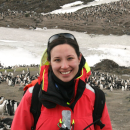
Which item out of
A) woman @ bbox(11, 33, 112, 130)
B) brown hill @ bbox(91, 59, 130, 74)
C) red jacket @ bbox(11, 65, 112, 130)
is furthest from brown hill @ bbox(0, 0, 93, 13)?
red jacket @ bbox(11, 65, 112, 130)

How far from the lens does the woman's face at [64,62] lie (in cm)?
205

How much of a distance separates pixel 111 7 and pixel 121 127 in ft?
138

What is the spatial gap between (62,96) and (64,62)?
359 millimetres

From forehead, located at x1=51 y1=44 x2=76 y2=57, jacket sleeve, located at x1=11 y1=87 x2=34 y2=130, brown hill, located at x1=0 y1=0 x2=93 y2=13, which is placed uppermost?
brown hill, located at x1=0 y1=0 x2=93 y2=13

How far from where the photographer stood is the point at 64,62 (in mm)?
2047

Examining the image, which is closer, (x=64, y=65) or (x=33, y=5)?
(x=64, y=65)

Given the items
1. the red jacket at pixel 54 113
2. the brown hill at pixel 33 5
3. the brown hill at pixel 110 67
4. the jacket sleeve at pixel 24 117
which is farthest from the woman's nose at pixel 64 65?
the brown hill at pixel 33 5

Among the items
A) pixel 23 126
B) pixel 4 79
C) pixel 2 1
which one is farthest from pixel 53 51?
pixel 2 1

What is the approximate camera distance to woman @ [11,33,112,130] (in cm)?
196

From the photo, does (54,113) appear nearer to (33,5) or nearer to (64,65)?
(64,65)

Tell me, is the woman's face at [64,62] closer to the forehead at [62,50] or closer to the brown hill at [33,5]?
the forehead at [62,50]

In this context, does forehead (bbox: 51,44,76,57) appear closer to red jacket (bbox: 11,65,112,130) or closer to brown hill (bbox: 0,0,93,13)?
red jacket (bbox: 11,65,112,130)

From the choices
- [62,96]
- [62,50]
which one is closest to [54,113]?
[62,96]

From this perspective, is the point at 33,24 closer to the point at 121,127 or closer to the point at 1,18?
the point at 1,18
